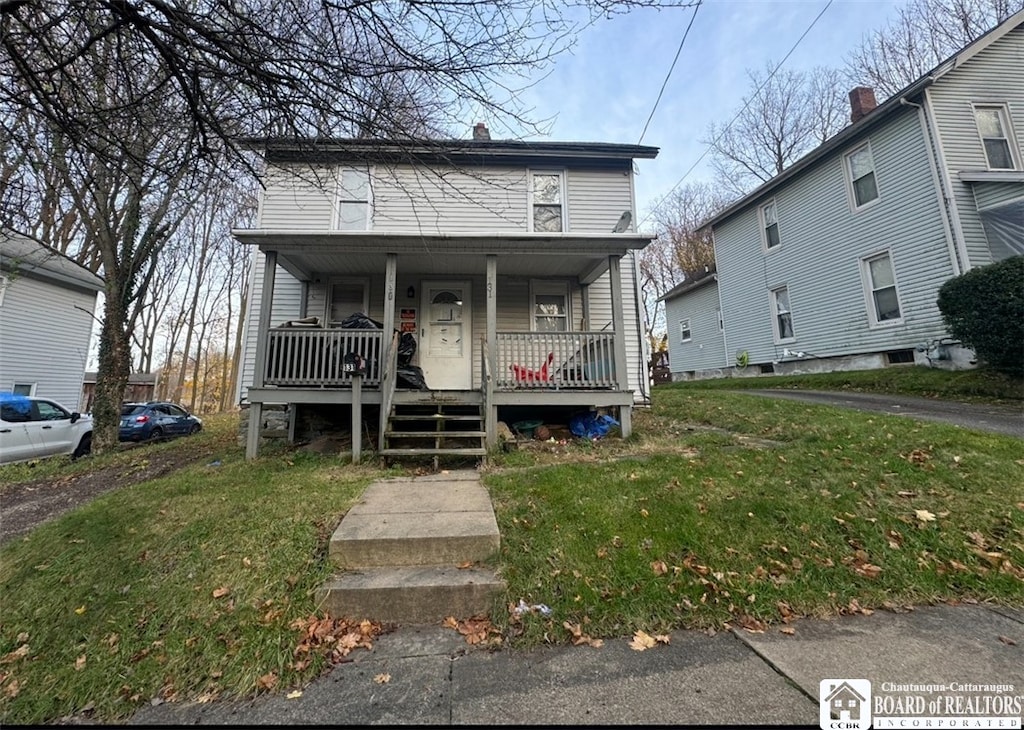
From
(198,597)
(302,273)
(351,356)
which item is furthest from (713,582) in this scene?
(302,273)

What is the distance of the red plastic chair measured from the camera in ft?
22.0

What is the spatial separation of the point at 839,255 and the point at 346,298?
13221mm

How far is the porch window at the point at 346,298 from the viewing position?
8539 mm

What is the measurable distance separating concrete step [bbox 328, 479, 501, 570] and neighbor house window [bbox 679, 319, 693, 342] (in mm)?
18340

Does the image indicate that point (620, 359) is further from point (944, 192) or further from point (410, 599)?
point (944, 192)

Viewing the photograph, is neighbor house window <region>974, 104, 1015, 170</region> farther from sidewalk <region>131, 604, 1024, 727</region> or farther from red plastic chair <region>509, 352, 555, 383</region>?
sidewalk <region>131, 604, 1024, 727</region>

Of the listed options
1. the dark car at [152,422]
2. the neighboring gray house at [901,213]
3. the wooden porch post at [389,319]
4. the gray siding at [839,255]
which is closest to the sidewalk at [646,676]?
the wooden porch post at [389,319]

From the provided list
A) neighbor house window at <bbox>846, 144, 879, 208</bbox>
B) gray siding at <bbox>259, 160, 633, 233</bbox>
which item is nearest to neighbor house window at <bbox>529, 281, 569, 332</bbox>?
gray siding at <bbox>259, 160, 633, 233</bbox>

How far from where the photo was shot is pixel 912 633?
92.4 inches

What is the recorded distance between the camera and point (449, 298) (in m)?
8.66

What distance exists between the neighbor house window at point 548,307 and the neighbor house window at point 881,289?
28.4ft

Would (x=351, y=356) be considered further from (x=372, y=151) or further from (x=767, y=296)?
(x=767, y=296)

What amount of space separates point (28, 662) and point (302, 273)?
6833mm

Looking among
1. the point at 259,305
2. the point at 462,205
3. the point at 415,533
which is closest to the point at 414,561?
the point at 415,533
